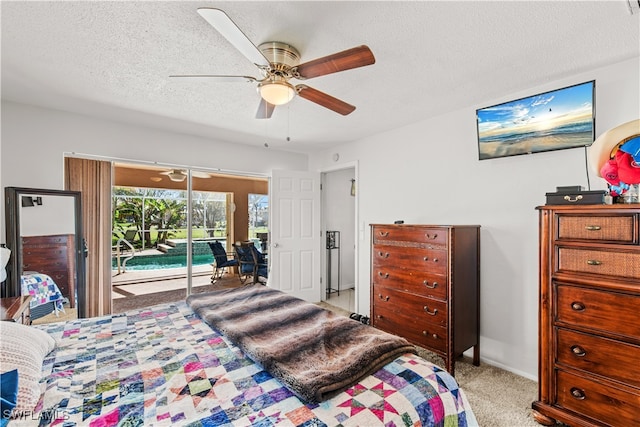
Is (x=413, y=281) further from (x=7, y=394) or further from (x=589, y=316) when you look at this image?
(x=7, y=394)

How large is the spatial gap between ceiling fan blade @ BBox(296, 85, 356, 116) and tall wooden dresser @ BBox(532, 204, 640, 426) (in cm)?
147

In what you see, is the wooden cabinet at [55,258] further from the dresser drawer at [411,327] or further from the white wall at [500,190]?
the white wall at [500,190]

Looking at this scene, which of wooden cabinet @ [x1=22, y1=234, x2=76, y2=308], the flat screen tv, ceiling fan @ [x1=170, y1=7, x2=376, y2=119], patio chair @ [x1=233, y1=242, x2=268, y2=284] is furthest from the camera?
patio chair @ [x1=233, y1=242, x2=268, y2=284]

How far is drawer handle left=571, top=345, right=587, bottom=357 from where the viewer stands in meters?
1.69

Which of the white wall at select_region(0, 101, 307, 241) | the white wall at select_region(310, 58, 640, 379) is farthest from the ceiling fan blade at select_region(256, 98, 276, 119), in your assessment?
the white wall at select_region(0, 101, 307, 241)

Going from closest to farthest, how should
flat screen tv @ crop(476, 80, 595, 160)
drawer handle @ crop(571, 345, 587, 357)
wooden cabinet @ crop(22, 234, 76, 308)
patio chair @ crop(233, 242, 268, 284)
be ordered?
1. drawer handle @ crop(571, 345, 587, 357)
2. flat screen tv @ crop(476, 80, 595, 160)
3. wooden cabinet @ crop(22, 234, 76, 308)
4. patio chair @ crop(233, 242, 268, 284)

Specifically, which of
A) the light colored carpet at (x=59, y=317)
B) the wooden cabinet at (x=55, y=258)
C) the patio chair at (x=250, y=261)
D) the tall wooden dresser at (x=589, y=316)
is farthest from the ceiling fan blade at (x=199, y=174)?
the tall wooden dresser at (x=589, y=316)

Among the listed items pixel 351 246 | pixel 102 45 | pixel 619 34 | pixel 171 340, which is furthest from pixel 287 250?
pixel 619 34

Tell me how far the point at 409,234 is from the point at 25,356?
99.4 inches

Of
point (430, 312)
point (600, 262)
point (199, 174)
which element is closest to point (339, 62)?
point (600, 262)

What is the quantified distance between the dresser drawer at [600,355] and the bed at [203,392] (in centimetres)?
98

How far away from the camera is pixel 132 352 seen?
1.46 m

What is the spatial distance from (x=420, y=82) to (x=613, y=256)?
65.3 inches

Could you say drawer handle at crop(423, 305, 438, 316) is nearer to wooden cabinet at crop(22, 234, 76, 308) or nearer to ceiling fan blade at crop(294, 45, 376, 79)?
ceiling fan blade at crop(294, 45, 376, 79)
